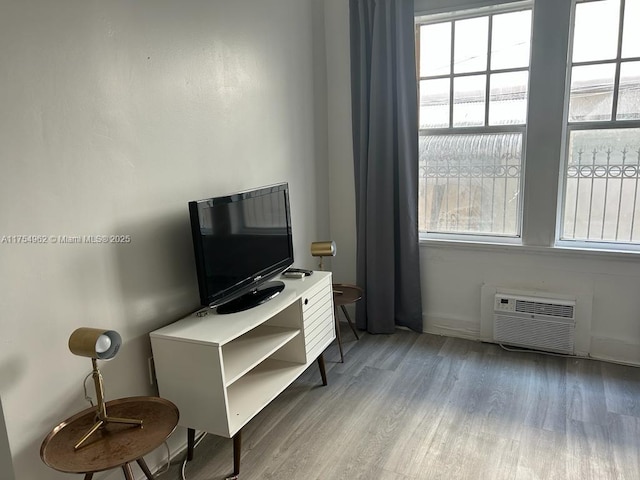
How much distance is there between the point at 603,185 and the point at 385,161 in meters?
1.40

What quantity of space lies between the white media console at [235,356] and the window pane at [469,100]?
5.24ft

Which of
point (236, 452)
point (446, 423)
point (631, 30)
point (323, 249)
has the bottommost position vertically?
point (446, 423)

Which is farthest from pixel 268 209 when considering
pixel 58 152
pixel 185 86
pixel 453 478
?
pixel 453 478

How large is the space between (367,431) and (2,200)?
190 centimetres

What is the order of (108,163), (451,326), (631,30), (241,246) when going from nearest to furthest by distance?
(108,163) → (241,246) → (631,30) → (451,326)

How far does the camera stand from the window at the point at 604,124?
2943mm

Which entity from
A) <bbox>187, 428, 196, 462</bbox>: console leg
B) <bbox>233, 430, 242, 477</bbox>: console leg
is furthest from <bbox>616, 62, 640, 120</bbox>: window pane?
<bbox>187, 428, 196, 462</bbox>: console leg

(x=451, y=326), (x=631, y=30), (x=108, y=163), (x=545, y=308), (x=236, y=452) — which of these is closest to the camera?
(x=108, y=163)

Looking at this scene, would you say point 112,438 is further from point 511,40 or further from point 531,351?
point 511,40

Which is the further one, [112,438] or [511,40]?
[511,40]

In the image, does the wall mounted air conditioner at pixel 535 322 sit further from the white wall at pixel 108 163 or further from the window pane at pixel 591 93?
the white wall at pixel 108 163

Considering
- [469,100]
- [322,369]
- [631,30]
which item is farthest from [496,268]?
[631,30]

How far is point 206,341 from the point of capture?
1.95m

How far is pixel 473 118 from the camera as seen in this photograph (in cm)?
341
